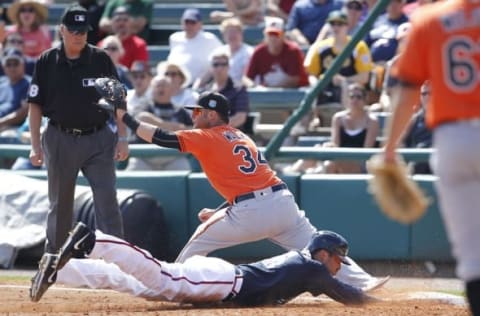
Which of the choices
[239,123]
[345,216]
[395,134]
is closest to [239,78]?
[239,123]

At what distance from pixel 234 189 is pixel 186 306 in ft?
3.03

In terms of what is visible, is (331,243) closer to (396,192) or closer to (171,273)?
(171,273)

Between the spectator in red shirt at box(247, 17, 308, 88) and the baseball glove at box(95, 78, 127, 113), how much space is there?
14.9 ft

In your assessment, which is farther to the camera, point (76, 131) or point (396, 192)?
point (76, 131)

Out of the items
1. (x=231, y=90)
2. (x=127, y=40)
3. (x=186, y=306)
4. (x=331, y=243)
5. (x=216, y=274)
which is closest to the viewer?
(x=216, y=274)

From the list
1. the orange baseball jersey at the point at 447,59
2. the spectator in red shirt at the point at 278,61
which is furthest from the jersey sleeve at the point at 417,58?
the spectator in red shirt at the point at 278,61

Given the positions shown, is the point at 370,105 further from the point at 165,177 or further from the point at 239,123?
the point at 165,177

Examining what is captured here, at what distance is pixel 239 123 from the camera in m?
10.7

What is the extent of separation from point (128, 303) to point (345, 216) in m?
2.78

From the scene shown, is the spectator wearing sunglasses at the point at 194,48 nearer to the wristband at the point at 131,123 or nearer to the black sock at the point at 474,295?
the wristband at the point at 131,123

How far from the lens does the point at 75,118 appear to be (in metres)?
7.86

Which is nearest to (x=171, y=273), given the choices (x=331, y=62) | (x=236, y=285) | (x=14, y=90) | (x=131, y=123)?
(x=236, y=285)

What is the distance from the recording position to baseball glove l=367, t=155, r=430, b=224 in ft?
15.3

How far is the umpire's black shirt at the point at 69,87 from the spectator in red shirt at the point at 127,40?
4.71m
